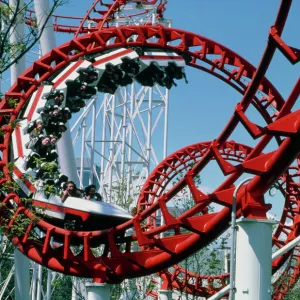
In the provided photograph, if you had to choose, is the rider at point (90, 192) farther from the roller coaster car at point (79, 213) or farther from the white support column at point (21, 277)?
the white support column at point (21, 277)

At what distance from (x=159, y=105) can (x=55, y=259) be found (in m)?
8.08

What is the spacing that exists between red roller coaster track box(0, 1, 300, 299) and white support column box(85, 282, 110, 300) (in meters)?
0.11

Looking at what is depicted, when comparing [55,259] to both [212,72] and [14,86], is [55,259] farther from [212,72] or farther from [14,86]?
[212,72]

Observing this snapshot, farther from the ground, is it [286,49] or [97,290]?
[286,49]

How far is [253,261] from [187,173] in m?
1.89

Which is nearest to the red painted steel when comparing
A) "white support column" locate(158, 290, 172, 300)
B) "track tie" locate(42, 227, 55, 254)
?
"white support column" locate(158, 290, 172, 300)

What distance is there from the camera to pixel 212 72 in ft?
38.2

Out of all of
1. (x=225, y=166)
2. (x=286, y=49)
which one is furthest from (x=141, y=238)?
(x=286, y=49)

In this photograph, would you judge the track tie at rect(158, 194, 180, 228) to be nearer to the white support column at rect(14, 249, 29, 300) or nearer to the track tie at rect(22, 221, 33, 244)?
the track tie at rect(22, 221, 33, 244)

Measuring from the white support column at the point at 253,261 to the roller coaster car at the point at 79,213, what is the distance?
11.4ft

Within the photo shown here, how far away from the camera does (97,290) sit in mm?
10211

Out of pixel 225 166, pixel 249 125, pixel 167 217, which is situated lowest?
pixel 167 217

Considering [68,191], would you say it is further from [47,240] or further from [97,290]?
[97,290]

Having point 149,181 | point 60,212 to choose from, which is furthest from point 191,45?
point 149,181
